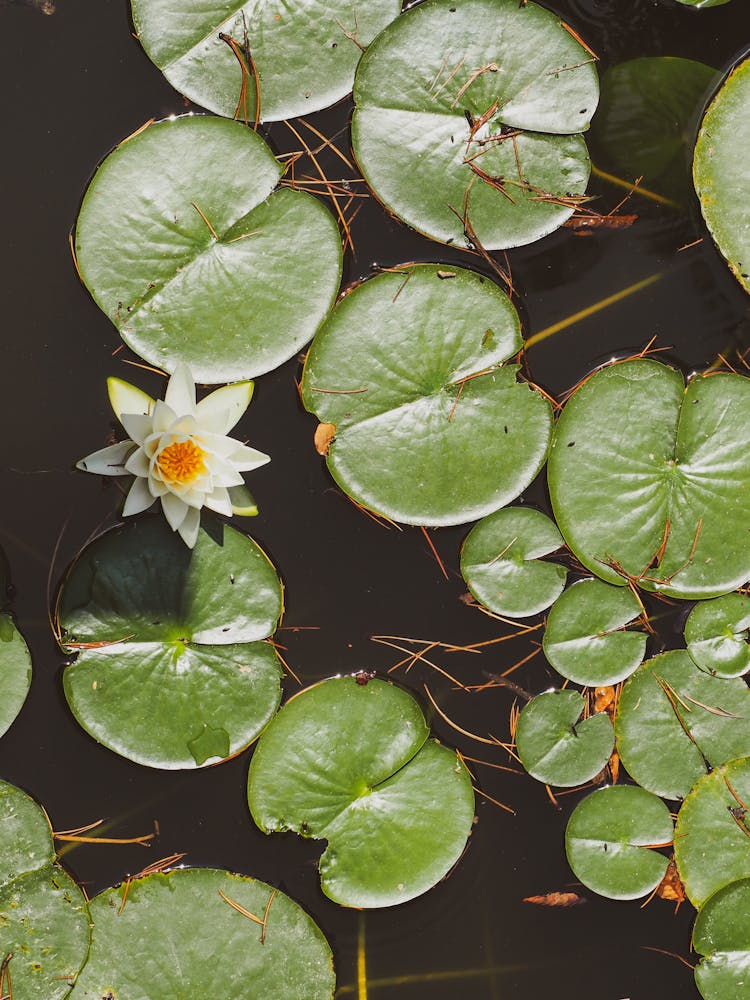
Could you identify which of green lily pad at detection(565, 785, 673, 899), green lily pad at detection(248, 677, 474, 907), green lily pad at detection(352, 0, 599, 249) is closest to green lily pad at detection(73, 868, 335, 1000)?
green lily pad at detection(248, 677, 474, 907)

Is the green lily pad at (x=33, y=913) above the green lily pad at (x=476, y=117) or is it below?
below

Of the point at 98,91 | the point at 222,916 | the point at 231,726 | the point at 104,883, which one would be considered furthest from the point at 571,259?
the point at 104,883

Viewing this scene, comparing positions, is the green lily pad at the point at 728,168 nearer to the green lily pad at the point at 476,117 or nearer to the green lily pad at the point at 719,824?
the green lily pad at the point at 476,117

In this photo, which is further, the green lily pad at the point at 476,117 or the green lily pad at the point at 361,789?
the green lily pad at the point at 361,789

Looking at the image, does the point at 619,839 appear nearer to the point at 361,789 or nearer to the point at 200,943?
the point at 361,789

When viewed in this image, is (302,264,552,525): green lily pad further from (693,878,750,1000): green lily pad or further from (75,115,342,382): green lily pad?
(693,878,750,1000): green lily pad

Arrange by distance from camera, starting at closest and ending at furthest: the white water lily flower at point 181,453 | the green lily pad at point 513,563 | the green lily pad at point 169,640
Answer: the white water lily flower at point 181,453, the green lily pad at point 169,640, the green lily pad at point 513,563

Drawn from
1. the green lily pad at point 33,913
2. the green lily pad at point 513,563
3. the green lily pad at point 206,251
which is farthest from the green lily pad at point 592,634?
the green lily pad at point 33,913
